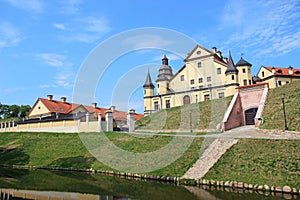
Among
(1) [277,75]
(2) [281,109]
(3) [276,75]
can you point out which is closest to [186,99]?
(3) [276,75]

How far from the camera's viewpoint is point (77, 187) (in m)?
14.4

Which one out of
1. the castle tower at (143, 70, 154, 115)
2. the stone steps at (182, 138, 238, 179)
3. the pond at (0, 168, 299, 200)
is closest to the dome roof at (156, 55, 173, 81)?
the castle tower at (143, 70, 154, 115)

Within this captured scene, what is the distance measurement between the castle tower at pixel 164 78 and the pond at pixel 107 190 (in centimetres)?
3318

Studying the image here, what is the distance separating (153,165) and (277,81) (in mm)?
36417

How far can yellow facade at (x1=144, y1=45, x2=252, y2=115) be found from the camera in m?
43.0

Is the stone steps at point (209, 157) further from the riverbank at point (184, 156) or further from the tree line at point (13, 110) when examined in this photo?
the tree line at point (13, 110)

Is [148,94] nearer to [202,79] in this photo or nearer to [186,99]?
[186,99]

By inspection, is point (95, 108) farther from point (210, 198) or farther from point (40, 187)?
point (210, 198)

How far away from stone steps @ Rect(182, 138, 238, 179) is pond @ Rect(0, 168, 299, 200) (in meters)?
1.93

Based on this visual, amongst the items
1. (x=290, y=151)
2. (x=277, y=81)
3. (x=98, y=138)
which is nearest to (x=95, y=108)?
(x=98, y=138)

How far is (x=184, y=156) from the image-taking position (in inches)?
739

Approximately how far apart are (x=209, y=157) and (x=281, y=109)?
34.9 ft

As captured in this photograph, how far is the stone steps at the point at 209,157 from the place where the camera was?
1612 centimetres

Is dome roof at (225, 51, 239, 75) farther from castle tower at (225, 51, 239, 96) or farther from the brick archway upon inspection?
the brick archway
